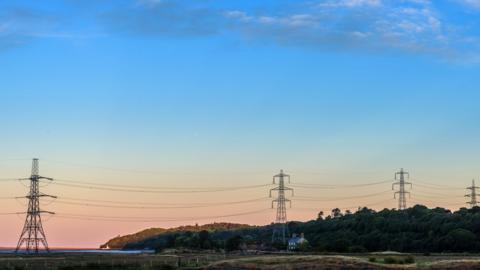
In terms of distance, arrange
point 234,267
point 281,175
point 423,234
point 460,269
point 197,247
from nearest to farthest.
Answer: point 460,269, point 234,267, point 281,175, point 423,234, point 197,247

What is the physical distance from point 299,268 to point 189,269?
12053 millimetres

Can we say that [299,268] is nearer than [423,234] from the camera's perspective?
Yes

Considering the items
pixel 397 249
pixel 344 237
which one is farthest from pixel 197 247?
pixel 397 249

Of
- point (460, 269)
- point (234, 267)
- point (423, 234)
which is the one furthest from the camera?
point (423, 234)

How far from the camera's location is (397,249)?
552ft

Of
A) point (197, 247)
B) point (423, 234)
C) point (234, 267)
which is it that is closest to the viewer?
point (234, 267)

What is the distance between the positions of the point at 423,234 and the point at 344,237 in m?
20.3

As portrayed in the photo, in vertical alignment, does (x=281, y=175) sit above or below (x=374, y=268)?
above

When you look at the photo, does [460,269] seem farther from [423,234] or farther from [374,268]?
[423,234]

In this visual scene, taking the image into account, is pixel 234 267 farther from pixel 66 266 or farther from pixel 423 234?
pixel 423 234

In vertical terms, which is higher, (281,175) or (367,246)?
(281,175)

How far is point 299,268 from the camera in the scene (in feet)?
256

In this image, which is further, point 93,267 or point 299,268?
point 93,267

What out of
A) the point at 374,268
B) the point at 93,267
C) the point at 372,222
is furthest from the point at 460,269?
the point at 372,222
